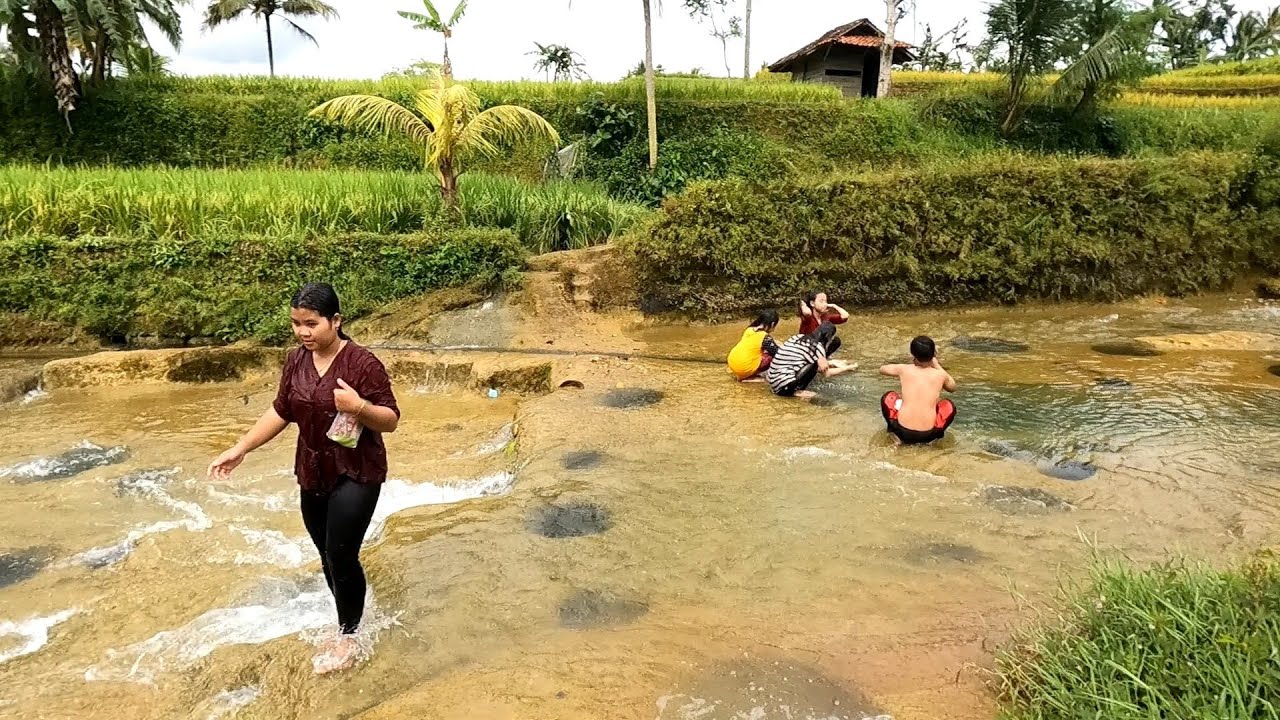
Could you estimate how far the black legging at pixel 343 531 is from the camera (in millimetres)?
3326

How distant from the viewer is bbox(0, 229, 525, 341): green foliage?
971 centimetres

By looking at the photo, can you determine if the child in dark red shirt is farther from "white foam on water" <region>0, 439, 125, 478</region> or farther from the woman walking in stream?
"white foam on water" <region>0, 439, 125, 478</region>

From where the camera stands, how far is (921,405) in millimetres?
6191

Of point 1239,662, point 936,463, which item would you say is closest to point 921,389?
point 936,463

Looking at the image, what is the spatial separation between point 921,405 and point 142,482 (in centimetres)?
613

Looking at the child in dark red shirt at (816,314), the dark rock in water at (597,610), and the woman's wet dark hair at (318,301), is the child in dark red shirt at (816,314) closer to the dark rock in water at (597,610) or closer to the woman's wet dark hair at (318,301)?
the dark rock in water at (597,610)

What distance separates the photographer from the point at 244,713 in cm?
326

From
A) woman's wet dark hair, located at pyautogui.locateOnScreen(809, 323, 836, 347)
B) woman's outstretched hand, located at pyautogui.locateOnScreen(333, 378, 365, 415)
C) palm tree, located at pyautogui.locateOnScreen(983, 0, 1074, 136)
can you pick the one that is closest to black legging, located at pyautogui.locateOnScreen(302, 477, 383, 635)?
woman's outstretched hand, located at pyautogui.locateOnScreen(333, 378, 365, 415)

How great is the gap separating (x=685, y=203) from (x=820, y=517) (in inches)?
271

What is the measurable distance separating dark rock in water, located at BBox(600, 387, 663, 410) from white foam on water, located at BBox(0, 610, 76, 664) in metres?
4.43

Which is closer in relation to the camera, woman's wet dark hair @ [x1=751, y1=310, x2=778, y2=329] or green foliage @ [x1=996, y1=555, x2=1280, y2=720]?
green foliage @ [x1=996, y1=555, x2=1280, y2=720]

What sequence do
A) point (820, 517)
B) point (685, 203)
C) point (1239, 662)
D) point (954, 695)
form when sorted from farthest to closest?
1. point (685, 203)
2. point (820, 517)
3. point (954, 695)
4. point (1239, 662)

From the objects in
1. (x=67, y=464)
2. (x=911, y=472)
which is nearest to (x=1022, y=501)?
(x=911, y=472)

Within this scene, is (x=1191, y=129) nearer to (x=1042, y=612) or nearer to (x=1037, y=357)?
(x=1037, y=357)
